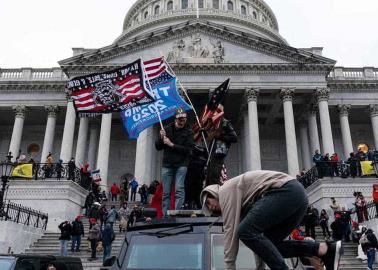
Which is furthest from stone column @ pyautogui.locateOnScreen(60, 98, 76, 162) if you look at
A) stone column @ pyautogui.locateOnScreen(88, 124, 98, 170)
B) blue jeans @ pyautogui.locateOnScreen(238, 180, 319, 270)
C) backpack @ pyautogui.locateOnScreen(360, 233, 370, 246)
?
blue jeans @ pyautogui.locateOnScreen(238, 180, 319, 270)

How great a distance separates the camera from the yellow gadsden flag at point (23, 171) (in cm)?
2595

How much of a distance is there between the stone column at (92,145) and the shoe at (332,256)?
36672 millimetres

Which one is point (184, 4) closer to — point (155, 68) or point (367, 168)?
point (367, 168)

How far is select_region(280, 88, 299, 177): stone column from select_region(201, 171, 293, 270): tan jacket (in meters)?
28.8

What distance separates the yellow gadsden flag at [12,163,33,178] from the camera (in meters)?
26.0

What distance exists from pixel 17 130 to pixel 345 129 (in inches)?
1264

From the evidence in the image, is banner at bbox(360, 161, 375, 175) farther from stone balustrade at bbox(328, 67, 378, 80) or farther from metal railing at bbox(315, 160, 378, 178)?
stone balustrade at bbox(328, 67, 378, 80)

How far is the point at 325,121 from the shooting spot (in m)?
33.5

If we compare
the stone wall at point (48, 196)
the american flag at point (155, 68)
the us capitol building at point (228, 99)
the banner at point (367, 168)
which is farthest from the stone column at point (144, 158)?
the american flag at point (155, 68)

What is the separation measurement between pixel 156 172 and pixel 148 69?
26.7 m

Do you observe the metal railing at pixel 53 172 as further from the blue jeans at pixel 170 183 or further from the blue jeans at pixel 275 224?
the blue jeans at pixel 275 224

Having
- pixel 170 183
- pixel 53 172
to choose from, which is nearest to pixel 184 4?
pixel 53 172

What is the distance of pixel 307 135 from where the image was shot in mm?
40031

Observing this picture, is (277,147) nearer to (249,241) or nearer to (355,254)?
(355,254)
